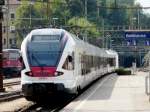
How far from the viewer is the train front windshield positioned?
25.9 meters

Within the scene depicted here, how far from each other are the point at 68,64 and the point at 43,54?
3.64ft

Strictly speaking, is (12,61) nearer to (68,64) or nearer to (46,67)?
(68,64)

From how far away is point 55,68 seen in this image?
25.8m

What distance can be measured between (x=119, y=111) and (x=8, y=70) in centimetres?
4285

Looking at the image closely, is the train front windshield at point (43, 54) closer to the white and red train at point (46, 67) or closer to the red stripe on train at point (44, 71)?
the white and red train at point (46, 67)

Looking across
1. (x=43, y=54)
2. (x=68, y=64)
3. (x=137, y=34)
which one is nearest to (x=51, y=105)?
(x=68, y=64)

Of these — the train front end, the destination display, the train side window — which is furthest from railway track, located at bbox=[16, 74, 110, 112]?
the destination display

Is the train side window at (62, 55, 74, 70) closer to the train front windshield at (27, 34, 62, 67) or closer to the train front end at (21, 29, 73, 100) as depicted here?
the train front end at (21, 29, 73, 100)

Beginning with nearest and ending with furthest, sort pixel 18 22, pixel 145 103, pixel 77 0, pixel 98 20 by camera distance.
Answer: pixel 145 103 < pixel 77 0 < pixel 18 22 < pixel 98 20

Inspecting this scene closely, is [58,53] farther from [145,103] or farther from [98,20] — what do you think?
[98,20]

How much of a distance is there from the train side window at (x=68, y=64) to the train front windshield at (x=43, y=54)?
39 centimetres

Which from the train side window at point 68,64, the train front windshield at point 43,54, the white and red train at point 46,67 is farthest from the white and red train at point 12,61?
the train front windshield at point 43,54

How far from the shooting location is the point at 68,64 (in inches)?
1040

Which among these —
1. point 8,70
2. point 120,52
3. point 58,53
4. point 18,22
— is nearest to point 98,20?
point 120,52
